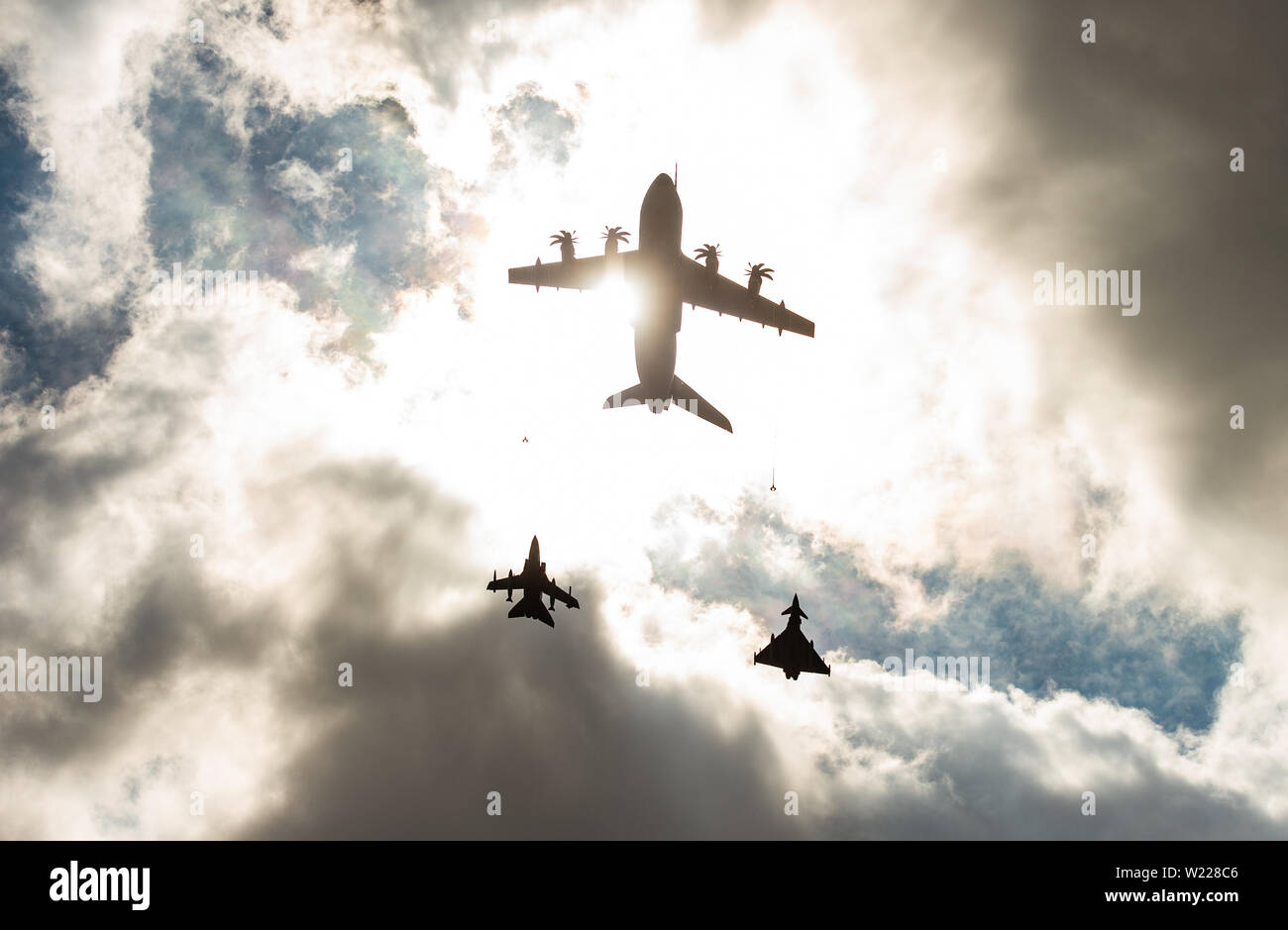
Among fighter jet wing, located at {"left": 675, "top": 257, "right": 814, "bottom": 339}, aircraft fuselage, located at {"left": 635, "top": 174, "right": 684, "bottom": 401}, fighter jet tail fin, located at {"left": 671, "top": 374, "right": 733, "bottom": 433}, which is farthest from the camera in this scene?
fighter jet tail fin, located at {"left": 671, "top": 374, "right": 733, "bottom": 433}

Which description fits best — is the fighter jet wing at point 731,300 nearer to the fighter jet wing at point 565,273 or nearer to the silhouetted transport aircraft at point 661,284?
the silhouetted transport aircraft at point 661,284

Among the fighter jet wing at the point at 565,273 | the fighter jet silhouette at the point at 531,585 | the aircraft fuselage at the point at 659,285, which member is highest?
the fighter jet wing at the point at 565,273

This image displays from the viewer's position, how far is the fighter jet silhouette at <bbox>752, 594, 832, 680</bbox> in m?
57.6

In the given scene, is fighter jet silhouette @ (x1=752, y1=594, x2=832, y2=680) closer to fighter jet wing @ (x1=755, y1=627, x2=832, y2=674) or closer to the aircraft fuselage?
fighter jet wing @ (x1=755, y1=627, x2=832, y2=674)

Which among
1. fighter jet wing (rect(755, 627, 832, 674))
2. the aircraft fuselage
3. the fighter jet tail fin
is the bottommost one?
fighter jet wing (rect(755, 627, 832, 674))

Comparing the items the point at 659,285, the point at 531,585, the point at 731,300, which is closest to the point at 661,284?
the point at 659,285

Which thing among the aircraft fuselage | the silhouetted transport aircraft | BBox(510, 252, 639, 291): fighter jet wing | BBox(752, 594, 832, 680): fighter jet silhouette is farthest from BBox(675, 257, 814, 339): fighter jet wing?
BBox(752, 594, 832, 680): fighter jet silhouette

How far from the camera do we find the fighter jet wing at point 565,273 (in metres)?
58.9

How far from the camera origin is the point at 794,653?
57656mm

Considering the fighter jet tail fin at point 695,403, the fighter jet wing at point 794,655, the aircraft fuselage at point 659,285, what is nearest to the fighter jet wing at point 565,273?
the aircraft fuselage at point 659,285

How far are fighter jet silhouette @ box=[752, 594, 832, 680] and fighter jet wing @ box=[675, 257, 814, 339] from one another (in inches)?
946

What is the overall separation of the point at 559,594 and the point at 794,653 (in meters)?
23.7

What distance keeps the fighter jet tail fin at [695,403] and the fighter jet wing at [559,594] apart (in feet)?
69.4

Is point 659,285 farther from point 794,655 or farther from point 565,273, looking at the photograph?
point 794,655
